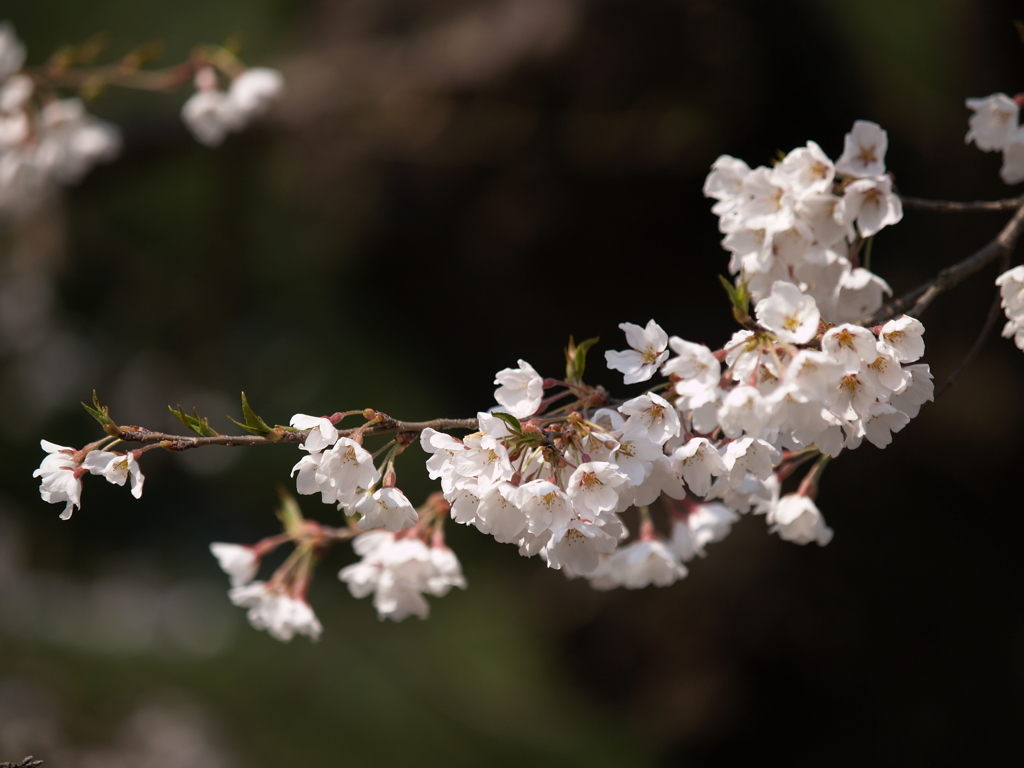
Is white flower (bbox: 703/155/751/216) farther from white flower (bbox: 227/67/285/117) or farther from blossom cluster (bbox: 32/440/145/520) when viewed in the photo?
white flower (bbox: 227/67/285/117)

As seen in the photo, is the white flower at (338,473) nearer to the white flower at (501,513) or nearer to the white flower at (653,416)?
the white flower at (501,513)

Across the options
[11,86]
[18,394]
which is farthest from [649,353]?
[18,394]

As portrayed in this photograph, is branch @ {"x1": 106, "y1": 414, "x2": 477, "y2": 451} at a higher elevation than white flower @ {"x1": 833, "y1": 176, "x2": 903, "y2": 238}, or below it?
below

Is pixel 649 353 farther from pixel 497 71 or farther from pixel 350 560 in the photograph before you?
pixel 350 560

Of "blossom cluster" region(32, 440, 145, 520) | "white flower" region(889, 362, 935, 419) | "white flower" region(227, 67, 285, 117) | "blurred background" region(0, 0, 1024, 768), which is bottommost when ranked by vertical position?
"blurred background" region(0, 0, 1024, 768)

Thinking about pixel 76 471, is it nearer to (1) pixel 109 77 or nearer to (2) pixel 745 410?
(2) pixel 745 410

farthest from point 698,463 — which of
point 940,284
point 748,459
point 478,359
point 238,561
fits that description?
point 478,359

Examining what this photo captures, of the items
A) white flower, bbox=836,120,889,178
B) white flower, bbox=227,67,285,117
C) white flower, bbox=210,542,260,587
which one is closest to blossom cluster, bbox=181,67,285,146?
white flower, bbox=227,67,285,117
